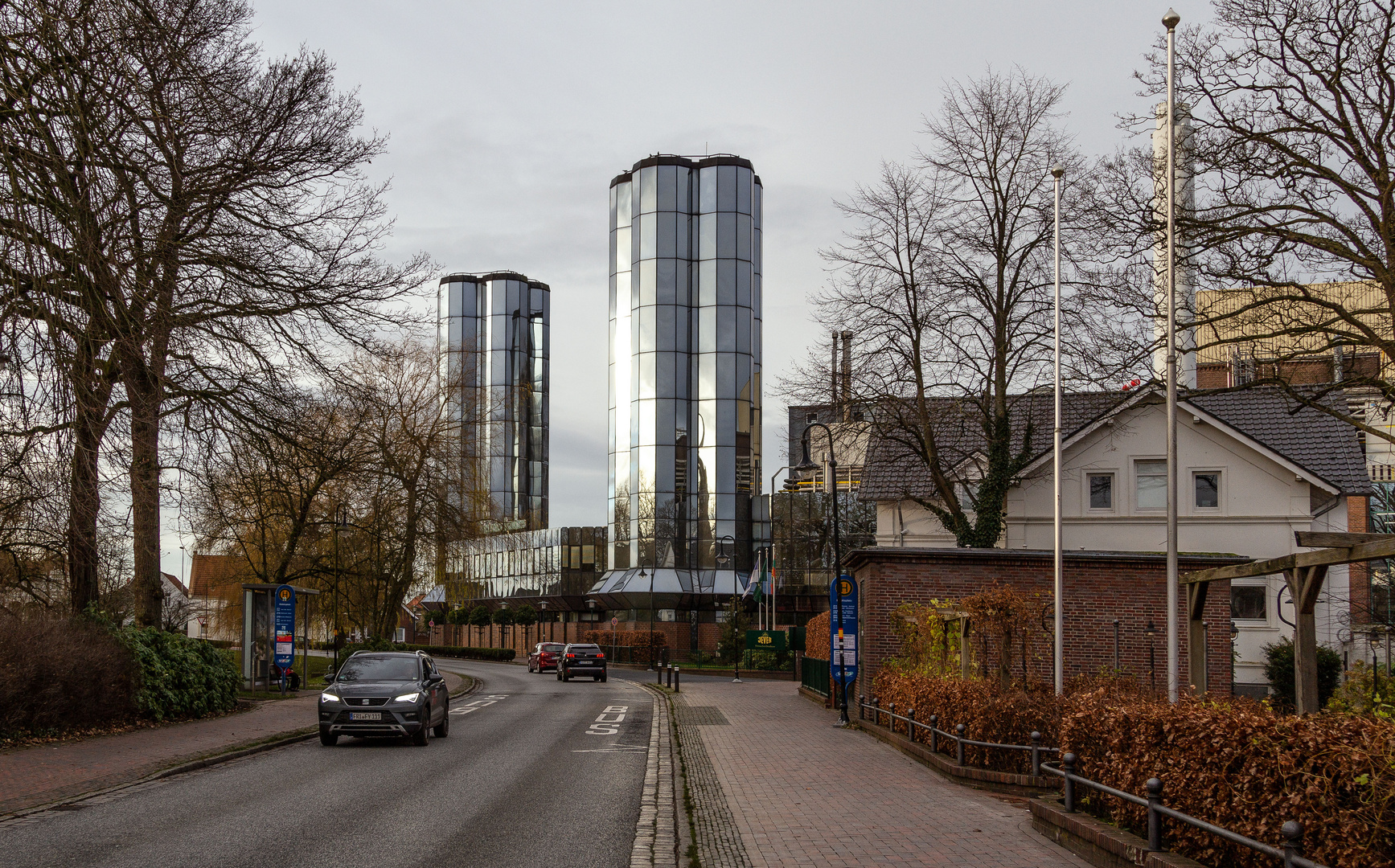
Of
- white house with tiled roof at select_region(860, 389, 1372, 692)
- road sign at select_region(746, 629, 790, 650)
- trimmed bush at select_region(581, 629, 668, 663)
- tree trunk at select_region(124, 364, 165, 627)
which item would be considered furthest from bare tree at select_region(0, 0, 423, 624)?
trimmed bush at select_region(581, 629, 668, 663)

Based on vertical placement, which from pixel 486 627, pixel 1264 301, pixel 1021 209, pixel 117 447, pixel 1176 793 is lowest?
pixel 486 627

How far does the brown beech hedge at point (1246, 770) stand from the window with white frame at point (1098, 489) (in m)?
25.8

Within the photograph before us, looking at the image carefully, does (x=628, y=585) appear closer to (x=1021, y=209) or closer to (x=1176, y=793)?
(x=1021, y=209)

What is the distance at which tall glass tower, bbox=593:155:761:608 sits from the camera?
6925 centimetres

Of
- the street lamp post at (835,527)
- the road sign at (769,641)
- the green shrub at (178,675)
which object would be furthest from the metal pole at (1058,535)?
the road sign at (769,641)

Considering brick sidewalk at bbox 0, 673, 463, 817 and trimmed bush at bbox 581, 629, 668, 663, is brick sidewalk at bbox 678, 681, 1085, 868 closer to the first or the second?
A: brick sidewalk at bbox 0, 673, 463, 817

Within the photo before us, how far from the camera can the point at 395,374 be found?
38.6 m

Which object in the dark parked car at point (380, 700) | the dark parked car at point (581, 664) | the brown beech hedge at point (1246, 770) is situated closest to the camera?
the brown beech hedge at point (1246, 770)

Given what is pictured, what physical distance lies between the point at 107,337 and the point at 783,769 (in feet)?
33.3

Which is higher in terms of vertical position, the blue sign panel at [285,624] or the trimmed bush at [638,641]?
the blue sign panel at [285,624]

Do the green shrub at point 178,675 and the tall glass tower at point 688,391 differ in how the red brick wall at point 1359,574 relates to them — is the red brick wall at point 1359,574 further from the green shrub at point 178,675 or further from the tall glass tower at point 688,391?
the tall glass tower at point 688,391

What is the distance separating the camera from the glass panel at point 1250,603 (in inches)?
1304

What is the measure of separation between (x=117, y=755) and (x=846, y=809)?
1025 cm

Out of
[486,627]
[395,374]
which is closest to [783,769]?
[395,374]
